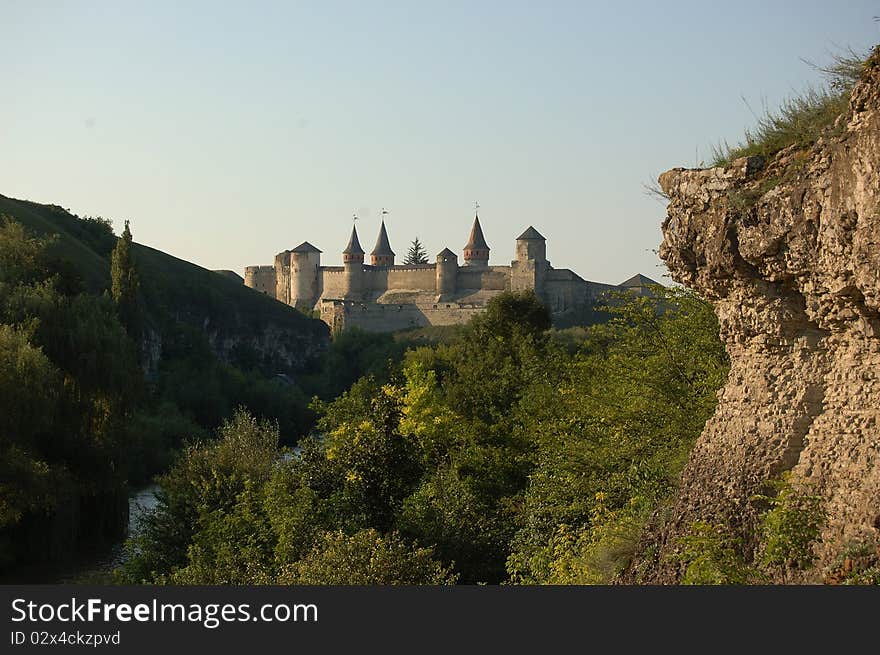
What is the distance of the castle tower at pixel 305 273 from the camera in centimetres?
10794

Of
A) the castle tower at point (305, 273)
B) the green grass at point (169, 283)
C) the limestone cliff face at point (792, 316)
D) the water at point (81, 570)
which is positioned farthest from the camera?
the castle tower at point (305, 273)

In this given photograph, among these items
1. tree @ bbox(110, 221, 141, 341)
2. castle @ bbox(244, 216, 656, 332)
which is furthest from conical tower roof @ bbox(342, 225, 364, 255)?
tree @ bbox(110, 221, 141, 341)

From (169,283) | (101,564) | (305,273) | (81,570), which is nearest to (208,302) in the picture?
(169,283)

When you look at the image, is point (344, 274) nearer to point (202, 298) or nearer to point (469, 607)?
point (202, 298)

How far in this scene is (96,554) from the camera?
21.3 meters

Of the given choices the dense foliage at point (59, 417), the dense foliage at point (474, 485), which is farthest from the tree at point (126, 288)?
the dense foliage at point (474, 485)

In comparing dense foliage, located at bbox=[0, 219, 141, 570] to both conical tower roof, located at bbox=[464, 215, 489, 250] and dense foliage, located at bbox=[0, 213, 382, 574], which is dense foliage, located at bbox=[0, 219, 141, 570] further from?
conical tower roof, located at bbox=[464, 215, 489, 250]

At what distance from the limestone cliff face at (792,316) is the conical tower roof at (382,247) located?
104 metres

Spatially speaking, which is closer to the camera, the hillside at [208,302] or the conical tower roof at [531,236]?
the hillside at [208,302]

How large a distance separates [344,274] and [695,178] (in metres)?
99.4

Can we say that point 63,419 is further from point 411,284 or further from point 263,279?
point 263,279

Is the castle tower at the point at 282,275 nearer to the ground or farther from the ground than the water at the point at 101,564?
farther from the ground

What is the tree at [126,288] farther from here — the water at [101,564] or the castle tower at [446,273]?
the castle tower at [446,273]

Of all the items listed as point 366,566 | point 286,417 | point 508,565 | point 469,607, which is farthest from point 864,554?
point 286,417
